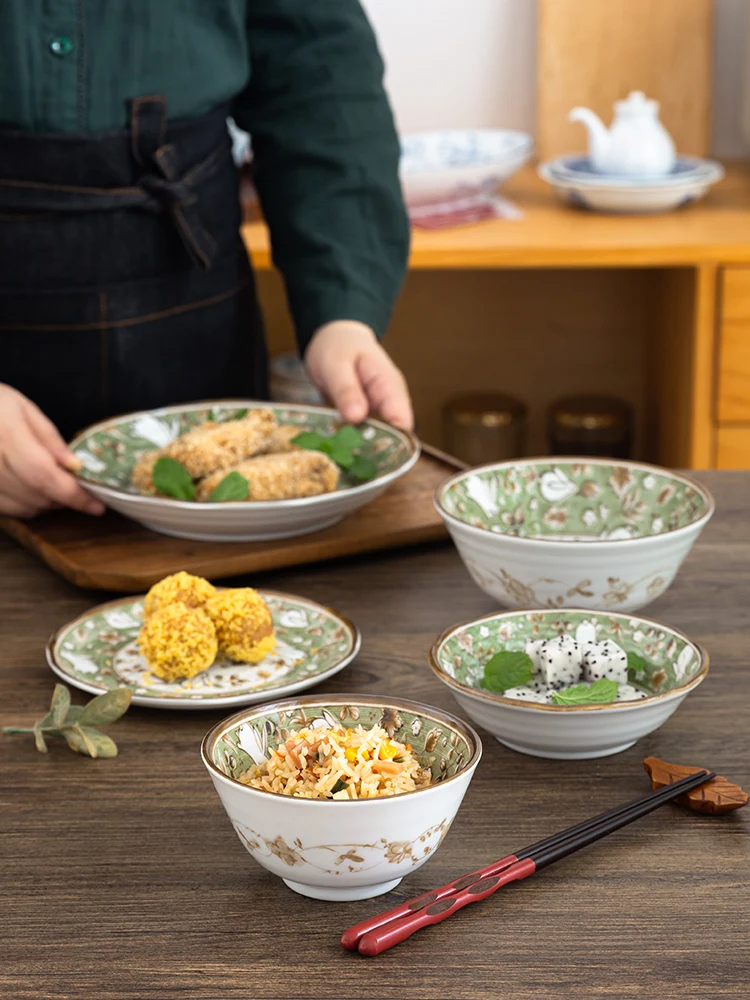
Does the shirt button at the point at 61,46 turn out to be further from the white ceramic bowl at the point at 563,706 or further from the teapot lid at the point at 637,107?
the teapot lid at the point at 637,107

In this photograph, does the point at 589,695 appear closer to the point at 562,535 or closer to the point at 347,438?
the point at 562,535

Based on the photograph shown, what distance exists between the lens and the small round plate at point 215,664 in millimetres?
876

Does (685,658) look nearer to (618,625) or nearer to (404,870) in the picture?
(618,625)

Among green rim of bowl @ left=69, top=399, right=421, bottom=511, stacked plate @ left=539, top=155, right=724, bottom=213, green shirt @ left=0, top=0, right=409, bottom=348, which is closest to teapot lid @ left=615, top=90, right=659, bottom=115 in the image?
stacked plate @ left=539, top=155, right=724, bottom=213

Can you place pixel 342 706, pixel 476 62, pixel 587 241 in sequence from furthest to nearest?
pixel 476 62 < pixel 587 241 < pixel 342 706

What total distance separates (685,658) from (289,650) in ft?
0.93

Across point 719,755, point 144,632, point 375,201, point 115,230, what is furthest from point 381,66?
point 719,755

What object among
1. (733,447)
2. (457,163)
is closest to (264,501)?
(733,447)

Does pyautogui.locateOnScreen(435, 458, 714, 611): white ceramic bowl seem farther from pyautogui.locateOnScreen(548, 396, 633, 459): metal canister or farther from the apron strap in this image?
pyautogui.locateOnScreen(548, 396, 633, 459): metal canister

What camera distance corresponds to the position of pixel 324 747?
0.68m

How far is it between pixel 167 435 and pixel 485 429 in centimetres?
132

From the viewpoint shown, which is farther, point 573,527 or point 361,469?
point 361,469

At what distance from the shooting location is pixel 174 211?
4.90ft

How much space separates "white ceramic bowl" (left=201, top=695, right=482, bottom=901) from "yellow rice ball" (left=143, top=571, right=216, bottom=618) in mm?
214
